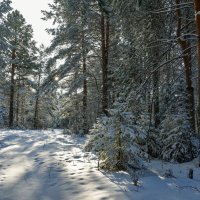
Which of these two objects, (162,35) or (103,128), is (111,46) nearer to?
(162,35)

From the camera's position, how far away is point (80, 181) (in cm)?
768

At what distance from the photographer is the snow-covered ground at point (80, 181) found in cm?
660

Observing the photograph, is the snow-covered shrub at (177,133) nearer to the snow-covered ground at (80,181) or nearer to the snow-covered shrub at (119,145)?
the snow-covered ground at (80,181)

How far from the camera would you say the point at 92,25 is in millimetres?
18375

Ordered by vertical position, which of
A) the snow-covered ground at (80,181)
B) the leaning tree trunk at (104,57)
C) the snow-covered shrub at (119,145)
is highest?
the leaning tree trunk at (104,57)

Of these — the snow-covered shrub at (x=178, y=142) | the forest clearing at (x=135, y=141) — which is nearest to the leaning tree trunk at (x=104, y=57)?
the forest clearing at (x=135, y=141)

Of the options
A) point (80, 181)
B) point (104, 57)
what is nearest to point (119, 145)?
point (80, 181)

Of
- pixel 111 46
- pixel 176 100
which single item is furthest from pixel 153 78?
pixel 111 46

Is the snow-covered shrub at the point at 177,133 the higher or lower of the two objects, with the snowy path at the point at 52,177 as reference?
higher

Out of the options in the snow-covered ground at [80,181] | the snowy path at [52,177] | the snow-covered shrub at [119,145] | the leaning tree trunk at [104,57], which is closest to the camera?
the snow-covered ground at [80,181]

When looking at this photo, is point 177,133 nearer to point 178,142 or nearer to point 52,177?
point 178,142

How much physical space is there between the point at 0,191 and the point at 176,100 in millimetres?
6584

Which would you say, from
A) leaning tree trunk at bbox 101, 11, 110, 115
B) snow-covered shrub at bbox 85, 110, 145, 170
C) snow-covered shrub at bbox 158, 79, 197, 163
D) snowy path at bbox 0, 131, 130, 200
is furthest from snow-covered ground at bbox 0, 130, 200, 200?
leaning tree trunk at bbox 101, 11, 110, 115

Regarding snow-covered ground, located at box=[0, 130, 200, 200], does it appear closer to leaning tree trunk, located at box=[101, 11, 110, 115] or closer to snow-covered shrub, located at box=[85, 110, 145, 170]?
snow-covered shrub, located at box=[85, 110, 145, 170]
